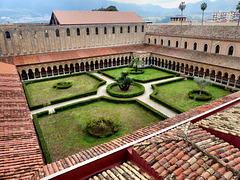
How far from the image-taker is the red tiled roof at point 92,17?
33222mm

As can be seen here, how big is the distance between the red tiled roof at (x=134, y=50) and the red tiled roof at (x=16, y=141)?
17002 millimetres

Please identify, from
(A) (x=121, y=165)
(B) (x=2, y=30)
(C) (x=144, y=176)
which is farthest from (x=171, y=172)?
(B) (x=2, y=30)

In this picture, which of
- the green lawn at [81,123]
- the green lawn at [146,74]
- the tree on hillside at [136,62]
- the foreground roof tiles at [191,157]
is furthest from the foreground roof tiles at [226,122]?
the tree on hillside at [136,62]

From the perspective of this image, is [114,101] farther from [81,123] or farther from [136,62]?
[136,62]

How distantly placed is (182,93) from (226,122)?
49.8ft

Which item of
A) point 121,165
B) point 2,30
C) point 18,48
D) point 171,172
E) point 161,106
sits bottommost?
point 161,106

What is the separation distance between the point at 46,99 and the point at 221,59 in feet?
80.6

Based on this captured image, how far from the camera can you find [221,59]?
2548 centimetres

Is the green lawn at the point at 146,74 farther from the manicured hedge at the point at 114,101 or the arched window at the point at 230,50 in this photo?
the arched window at the point at 230,50

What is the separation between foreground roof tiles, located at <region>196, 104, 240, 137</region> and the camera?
249 inches

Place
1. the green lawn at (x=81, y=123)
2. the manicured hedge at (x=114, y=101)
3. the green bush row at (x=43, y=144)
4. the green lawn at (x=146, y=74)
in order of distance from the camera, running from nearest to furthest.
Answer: the green bush row at (x=43, y=144), the green lawn at (x=81, y=123), the manicured hedge at (x=114, y=101), the green lawn at (x=146, y=74)

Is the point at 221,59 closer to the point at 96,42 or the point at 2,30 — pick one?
the point at 96,42

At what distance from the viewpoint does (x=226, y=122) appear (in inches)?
294

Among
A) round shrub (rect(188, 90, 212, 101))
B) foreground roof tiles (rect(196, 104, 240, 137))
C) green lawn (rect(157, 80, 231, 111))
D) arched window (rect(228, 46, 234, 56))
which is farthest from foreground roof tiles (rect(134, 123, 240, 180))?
arched window (rect(228, 46, 234, 56))
